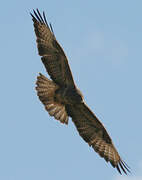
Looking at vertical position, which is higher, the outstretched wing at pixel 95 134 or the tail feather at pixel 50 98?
the tail feather at pixel 50 98

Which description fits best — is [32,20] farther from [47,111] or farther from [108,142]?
[108,142]

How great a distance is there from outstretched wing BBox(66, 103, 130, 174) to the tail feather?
267 mm

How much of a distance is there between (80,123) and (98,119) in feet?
1.54

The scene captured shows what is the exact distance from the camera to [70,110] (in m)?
16.4

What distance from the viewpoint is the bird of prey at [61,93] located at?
15672 millimetres

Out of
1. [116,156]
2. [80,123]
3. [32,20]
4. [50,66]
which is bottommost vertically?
[116,156]

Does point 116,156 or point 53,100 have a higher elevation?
point 53,100

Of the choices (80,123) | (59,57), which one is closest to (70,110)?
(80,123)

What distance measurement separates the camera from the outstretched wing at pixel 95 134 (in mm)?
16281

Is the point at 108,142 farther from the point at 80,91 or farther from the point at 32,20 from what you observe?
the point at 32,20

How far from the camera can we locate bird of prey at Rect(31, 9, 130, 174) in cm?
1567

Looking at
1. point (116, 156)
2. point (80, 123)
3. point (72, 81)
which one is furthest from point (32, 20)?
point (116, 156)

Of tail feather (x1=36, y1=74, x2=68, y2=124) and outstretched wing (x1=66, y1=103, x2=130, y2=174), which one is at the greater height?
tail feather (x1=36, y1=74, x2=68, y2=124)

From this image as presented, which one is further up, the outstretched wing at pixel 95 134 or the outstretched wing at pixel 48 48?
the outstretched wing at pixel 48 48
